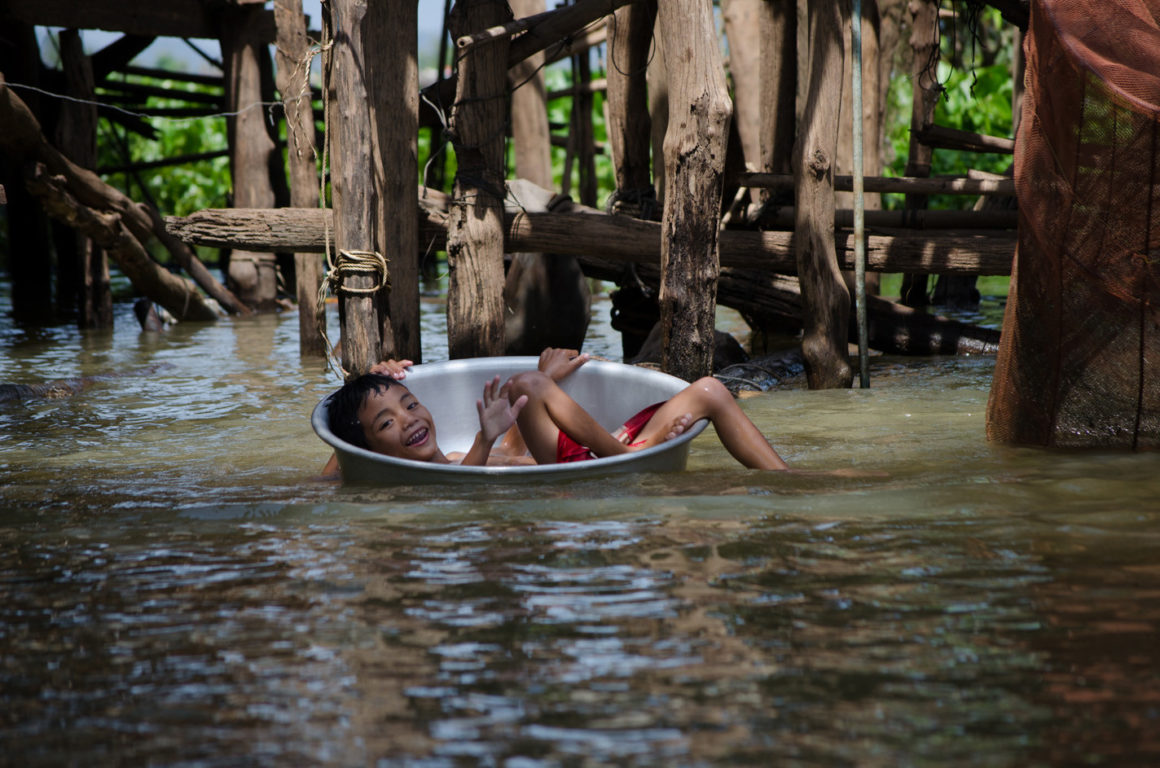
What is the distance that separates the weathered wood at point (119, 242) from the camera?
8922 mm

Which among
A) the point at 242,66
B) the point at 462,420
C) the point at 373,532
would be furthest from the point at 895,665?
the point at 242,66

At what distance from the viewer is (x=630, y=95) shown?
795 centimetres

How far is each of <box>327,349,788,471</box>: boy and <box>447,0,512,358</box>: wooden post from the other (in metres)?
1.82

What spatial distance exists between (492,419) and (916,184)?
4.40 meters

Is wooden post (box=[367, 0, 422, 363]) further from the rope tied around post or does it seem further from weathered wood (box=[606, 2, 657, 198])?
weathered wood (box=[606, 2, 657, 198])

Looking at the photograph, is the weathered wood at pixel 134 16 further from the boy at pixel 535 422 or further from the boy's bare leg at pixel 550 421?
the boy's bare leg at pixel 550 421

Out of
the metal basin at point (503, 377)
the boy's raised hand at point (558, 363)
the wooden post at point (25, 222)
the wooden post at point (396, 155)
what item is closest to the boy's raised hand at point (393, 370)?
the metal basin at point (503, 377)

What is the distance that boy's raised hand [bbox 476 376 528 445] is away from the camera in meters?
4.10

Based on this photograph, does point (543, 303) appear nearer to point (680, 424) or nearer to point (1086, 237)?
point (680, 424)

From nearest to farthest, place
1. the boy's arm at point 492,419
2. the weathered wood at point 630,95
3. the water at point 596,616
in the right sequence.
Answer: the water at point 596,616, the boy's arm at point 492,419, the weathered wood at point 630,95

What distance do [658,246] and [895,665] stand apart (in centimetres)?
465

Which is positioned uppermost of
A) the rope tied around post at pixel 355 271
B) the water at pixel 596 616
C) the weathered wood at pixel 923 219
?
the weathered wood at pixel 923 219

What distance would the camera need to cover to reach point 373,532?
11.1 feet

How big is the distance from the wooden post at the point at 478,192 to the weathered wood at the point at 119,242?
173 inches
